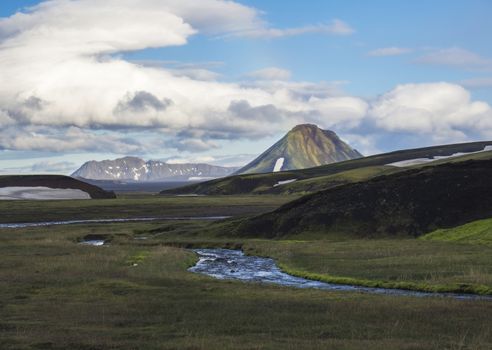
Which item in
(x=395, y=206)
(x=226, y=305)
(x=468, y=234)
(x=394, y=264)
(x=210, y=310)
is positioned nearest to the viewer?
(x=210, y=310)

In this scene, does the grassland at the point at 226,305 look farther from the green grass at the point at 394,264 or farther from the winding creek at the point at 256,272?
the winding creek at the point at 256,272

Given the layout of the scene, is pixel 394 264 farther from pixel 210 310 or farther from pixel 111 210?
pixel 111 210

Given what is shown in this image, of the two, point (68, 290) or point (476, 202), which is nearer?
point (68, 290)

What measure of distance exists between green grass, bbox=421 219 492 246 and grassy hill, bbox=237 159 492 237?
5.05 metres

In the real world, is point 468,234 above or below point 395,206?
below

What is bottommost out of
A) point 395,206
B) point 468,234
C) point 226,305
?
point 226,305

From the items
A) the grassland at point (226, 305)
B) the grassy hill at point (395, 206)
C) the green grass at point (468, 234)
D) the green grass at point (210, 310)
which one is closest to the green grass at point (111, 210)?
the grassy hill at point (395, 206)

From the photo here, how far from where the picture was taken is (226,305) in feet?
124

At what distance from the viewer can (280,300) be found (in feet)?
131

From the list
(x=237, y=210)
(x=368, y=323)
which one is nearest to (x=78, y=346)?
(x=368, y=323)

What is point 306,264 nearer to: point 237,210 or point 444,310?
point 444,310

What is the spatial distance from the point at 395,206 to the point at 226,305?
235 feet

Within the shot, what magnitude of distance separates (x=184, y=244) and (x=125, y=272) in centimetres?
3769

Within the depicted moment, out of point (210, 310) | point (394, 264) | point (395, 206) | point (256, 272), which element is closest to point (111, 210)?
point (395, 206)
